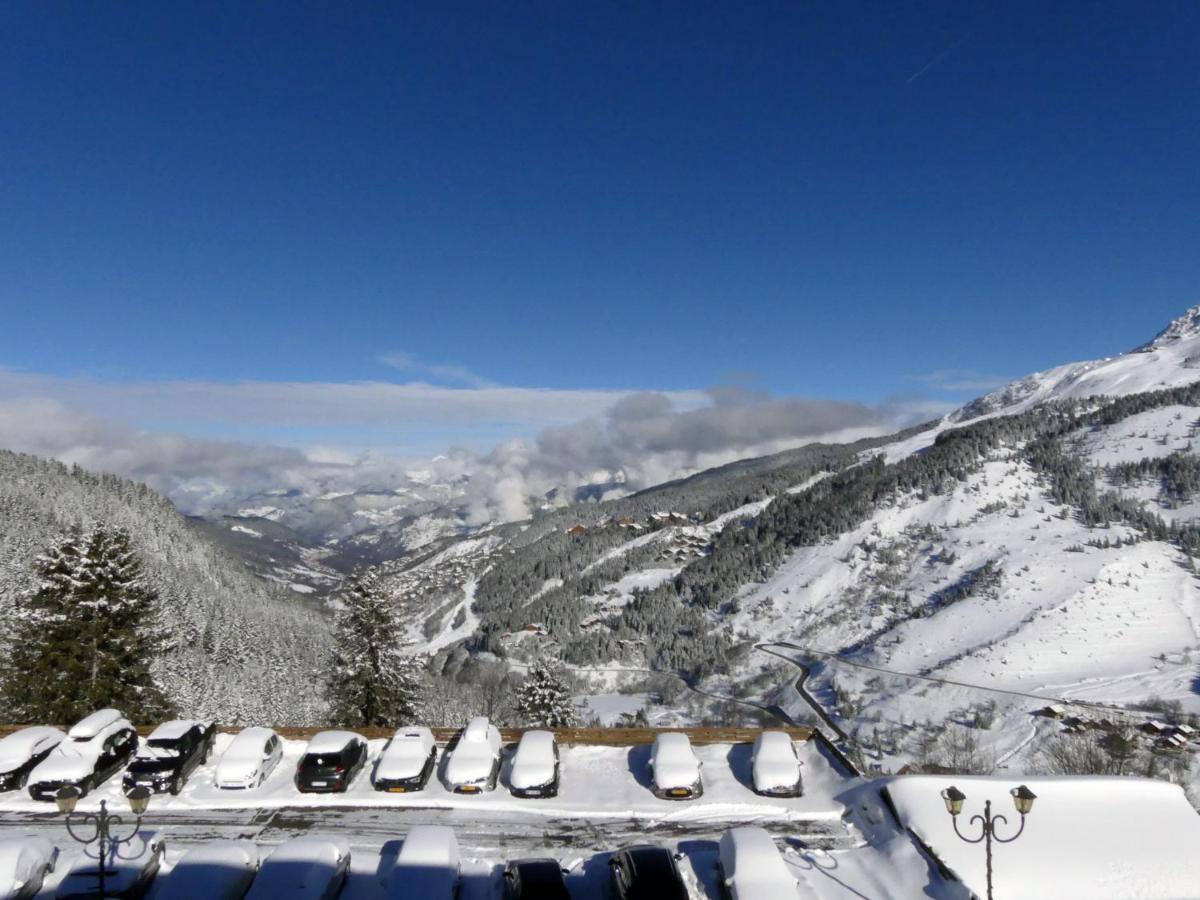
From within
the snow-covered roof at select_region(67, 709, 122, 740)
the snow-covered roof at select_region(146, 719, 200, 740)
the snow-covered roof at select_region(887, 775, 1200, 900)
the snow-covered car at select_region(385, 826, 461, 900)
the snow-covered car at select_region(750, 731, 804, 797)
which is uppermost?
the snow-covered roof at select_region(67, 709, 122, 740)

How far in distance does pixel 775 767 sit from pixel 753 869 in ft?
20.3

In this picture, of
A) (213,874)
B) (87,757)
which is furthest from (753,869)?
(87,757)

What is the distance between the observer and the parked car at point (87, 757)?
1778 centimetres

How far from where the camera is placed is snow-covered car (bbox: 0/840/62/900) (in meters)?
12.5

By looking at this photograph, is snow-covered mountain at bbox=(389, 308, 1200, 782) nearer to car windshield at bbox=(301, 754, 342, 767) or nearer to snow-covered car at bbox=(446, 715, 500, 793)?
snow-covered car at bbox=(446, 715, 500, 793)

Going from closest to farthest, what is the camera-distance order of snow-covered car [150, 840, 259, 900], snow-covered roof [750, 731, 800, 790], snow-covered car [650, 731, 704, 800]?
snow-covered car [150, 840, 259, 900]
snow-covered car [650, 731, 704, 800]
snow-covered roof [750, 731, 800, 790]

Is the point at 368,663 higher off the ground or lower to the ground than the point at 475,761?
higher

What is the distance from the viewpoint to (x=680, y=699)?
106875 mm

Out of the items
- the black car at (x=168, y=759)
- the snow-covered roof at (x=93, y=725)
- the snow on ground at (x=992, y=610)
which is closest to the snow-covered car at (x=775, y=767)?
the black car at (x=168, y=759)

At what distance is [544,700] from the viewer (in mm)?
43719

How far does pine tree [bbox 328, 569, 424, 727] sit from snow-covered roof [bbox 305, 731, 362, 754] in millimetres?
11611

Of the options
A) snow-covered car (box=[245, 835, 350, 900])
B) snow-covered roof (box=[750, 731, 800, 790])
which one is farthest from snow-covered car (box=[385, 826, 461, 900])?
snow-covered roof (box=[750, 731, 800, 790])

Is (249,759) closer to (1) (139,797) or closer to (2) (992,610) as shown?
(1) (139,797)

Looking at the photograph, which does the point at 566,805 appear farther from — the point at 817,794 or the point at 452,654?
the point at 452,654
